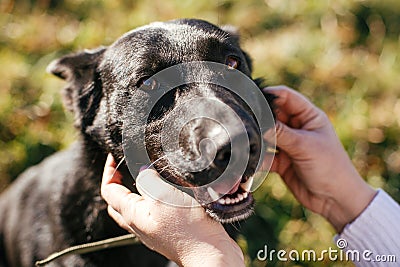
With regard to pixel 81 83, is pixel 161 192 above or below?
below

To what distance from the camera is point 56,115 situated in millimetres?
4879

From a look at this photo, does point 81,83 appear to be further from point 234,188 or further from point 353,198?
point 353,198

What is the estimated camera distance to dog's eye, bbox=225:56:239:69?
2.62m

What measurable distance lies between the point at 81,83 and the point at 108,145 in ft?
1.34

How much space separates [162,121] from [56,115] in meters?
2.62

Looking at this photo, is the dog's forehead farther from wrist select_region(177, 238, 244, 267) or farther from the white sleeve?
the white sleeve

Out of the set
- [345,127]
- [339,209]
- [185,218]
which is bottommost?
[345,127]

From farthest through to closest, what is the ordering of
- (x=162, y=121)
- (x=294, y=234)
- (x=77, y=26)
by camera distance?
(x=77, y=26), (x=294, y=234), (x=162, y=121)

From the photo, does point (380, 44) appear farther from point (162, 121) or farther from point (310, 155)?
point (162, 121)

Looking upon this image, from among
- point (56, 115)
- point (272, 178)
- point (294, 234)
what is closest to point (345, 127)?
point (272, 178)

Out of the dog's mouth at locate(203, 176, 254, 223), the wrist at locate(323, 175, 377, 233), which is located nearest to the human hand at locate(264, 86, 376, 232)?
the wrist at locate(323, 175, 377, 233)

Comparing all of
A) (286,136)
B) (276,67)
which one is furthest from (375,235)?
(276,67)

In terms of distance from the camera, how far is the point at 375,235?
280 cm

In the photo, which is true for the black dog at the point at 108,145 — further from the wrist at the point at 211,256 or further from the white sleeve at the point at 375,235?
the white sleeve at the point at 375,235
